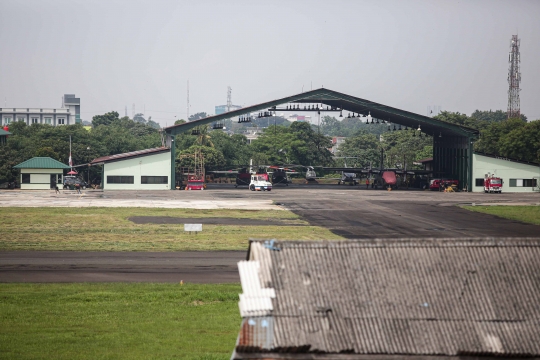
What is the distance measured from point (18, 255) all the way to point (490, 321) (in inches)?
1149

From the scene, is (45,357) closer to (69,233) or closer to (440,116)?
(69,233)

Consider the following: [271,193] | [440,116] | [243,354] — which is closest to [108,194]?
[271,193]

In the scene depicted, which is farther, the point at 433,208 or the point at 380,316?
the point at 433,208

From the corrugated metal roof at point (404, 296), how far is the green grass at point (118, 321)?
23.6 ft

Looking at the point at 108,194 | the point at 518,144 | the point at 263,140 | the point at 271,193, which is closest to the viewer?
the point at 108,194

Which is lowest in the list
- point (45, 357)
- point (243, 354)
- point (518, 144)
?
point (45, 357)

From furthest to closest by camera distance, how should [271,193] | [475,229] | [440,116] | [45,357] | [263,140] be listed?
[440,116]
[263,140]
[271,193]
[475,229]
[45,357]

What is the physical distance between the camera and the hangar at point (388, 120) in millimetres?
96812

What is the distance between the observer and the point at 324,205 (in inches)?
2916

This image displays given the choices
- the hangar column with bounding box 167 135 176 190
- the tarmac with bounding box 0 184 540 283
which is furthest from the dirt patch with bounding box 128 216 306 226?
the hangar column with bounding box 167 135 176 190

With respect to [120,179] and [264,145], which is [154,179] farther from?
[264,145]

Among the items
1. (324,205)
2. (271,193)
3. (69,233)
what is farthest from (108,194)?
(69,233)

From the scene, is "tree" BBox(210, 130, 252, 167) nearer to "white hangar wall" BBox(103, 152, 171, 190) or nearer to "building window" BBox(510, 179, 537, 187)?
"white hangar wall" BBox(103, 152, 171, 190)

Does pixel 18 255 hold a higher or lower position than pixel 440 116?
lower
